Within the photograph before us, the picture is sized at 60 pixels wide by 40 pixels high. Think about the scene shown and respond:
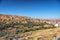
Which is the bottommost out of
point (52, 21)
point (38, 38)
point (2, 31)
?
point (38, 38)

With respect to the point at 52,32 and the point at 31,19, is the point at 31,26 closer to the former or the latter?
the point at 31,19

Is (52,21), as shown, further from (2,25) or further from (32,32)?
(2,25)

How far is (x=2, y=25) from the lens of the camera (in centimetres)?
246

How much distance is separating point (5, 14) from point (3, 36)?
428 mm

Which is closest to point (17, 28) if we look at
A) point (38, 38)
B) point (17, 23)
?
point (17, 23)

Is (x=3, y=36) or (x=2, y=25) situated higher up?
(x=2, y=25)

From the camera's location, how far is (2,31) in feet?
8.02

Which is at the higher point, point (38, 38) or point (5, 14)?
point (5, 14)

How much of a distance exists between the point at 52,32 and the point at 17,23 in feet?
2.41

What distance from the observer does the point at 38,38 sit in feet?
8.48

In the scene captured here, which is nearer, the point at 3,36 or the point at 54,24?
the point at 3,36

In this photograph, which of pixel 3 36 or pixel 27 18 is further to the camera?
pixel 27 18

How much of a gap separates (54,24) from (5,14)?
3.43 ft

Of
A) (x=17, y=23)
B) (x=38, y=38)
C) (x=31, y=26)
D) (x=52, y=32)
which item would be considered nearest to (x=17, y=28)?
(x=17, y=23)
